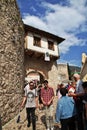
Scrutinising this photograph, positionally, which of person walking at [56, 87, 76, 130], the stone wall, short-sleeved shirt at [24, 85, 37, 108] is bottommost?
person walking at [56, 87, 76, 130]

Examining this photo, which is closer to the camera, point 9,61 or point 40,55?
point 9,61

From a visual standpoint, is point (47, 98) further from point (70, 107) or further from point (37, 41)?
point (37, 41)

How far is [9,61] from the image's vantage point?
35.2 feet

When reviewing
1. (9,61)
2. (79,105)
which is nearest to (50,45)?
(9,61)

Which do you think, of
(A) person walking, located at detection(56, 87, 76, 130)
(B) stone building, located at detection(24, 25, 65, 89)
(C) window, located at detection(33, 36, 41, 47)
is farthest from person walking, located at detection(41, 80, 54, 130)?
(C) window, located at detection(33, 36, 41, 47)

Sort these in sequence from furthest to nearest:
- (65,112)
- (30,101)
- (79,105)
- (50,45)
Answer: (50,45), (30,101), (79,105), (65,112)

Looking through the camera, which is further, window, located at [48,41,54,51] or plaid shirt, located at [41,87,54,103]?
window, located at [48,41,54,51]

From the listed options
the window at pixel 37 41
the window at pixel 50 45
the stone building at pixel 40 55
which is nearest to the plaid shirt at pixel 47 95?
the stone building at pixel 40 55

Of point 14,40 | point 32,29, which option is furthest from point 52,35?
point 14,40

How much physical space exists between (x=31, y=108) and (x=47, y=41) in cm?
1553

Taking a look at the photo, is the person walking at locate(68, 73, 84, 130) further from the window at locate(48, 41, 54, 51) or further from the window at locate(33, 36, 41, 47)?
the window at locate(48, 41, 54, 51)

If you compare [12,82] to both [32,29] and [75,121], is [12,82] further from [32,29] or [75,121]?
[32,29]

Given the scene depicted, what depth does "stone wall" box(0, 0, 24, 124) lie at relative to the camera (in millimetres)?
9680

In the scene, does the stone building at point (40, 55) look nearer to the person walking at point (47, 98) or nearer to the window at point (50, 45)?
the window at point (50, 45)
